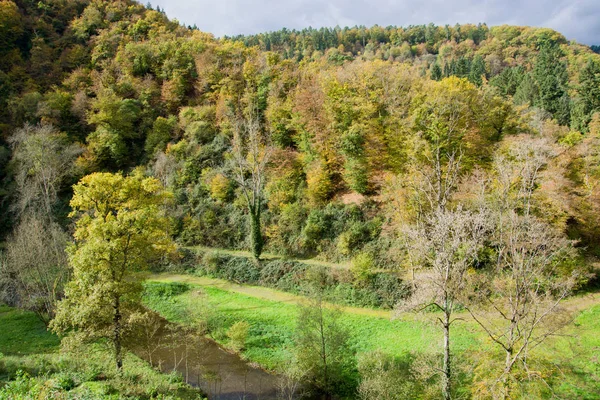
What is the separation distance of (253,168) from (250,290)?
1019 centimetres

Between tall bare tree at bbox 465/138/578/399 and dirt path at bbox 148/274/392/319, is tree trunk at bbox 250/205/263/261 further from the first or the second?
tall bare tree at bbox 465/138/578/399

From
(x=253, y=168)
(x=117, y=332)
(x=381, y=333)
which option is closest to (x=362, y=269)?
(x=381, y=333)

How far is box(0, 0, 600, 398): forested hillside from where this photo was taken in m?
14.7

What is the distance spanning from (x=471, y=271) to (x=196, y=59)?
3966 cm

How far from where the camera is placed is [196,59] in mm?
43344

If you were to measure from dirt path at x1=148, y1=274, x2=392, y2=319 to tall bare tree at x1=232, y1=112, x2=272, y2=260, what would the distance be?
9.00ft

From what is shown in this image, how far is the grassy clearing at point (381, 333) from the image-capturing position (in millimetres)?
13602

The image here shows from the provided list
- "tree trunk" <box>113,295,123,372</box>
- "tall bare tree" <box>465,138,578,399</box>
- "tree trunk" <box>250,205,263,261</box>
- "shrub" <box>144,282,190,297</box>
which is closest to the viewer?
"tall bare tree" <box>465,138,578,399</box>

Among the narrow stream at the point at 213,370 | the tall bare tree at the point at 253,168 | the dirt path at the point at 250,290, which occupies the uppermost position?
the tall bare tree at the point at 253,168

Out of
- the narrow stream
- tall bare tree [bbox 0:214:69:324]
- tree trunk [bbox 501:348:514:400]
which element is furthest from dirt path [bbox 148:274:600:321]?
tall bare tree [bbox 0:214:69:324]

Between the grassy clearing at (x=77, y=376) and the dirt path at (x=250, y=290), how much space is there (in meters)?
8.96

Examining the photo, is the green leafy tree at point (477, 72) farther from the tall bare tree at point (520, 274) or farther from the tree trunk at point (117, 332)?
the tree trunk at point (117, 332)

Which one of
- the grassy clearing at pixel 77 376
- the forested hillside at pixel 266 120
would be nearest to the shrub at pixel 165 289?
the forested hillside at pixel 266 120

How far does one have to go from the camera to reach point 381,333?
18.7 meters
